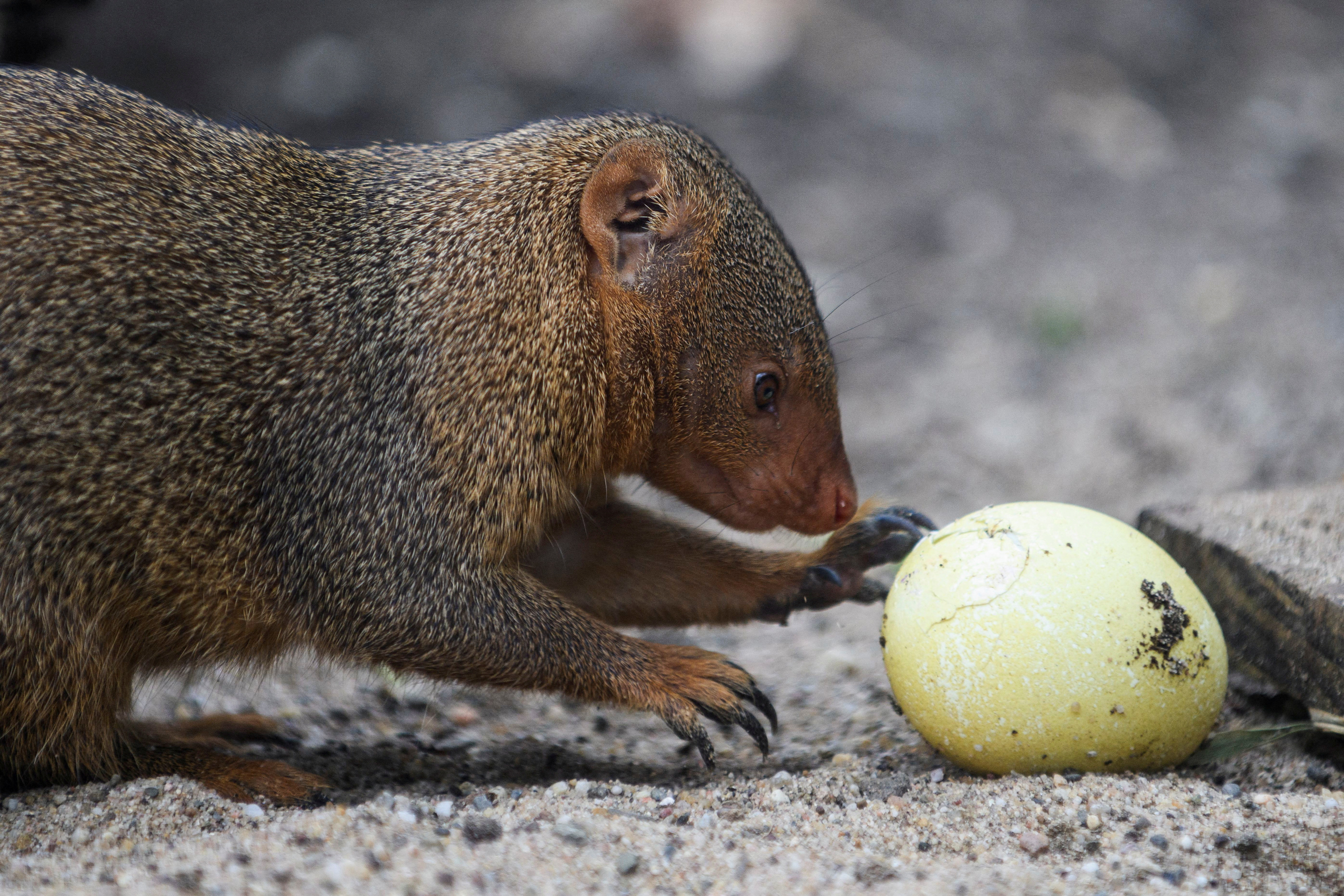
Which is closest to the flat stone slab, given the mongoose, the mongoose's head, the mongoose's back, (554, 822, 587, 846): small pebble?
the mongoose's head

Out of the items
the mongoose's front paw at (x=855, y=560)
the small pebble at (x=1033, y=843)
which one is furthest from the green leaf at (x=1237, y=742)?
the mongoose's front paw at (x=855, y=560)

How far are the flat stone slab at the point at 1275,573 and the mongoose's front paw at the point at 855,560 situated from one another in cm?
89

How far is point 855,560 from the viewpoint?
14.0 feet

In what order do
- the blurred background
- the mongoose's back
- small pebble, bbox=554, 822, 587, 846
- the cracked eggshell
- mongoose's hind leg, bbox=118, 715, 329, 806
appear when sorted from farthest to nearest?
the blurred background < mongoose's hind leg, bbox=118, 715, 329, 806 < the mongoose's back < the cracked eggshell < small pebble, bbox=554, 822, 587, 846

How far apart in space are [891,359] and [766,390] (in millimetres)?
3449

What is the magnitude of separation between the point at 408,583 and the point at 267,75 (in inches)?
253

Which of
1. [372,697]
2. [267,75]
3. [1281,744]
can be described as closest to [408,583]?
[372,697]

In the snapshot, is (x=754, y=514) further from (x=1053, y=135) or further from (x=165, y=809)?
(x=1053, y=135)

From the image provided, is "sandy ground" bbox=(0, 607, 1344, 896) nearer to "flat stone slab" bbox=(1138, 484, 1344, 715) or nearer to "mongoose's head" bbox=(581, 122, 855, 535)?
"flat stone slab" bbox=(1138, 484, 1344, 715)

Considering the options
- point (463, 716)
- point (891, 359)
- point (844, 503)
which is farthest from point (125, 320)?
point (891, 359)

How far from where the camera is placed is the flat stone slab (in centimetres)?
350

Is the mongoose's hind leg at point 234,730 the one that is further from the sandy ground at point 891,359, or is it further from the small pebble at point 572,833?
the small pebble at point 572,833

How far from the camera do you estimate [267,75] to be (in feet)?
28.6

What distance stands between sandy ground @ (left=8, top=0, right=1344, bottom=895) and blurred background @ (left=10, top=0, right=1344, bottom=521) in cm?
3
